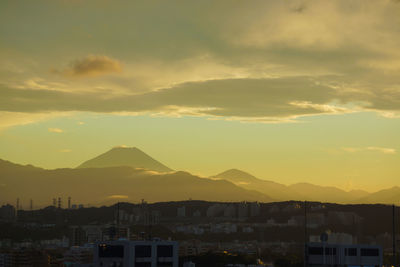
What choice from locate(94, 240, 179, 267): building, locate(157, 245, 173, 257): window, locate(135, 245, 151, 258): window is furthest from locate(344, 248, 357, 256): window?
locate(135, 245, 151, 258): window

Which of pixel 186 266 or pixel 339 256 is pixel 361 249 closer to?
pixel 339 256

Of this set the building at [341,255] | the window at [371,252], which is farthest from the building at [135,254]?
the window at [371,252]

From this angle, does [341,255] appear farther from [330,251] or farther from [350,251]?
[350,251]

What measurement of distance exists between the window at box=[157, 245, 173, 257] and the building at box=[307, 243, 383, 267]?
72.2ft

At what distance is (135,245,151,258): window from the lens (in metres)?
113

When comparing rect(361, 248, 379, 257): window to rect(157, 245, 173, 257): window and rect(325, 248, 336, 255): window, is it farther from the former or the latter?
rect(157, 245, 173, 257): window

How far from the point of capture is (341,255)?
114m

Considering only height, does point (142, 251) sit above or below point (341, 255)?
above

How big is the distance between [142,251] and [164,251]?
4395 millimetres

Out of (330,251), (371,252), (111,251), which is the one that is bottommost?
(111,251)

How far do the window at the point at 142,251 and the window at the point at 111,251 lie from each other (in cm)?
231

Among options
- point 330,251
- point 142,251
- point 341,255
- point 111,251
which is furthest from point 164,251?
point 341,255

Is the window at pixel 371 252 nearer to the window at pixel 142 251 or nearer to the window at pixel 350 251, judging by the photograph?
the window at pixel 350 251

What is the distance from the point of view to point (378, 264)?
116562mm
